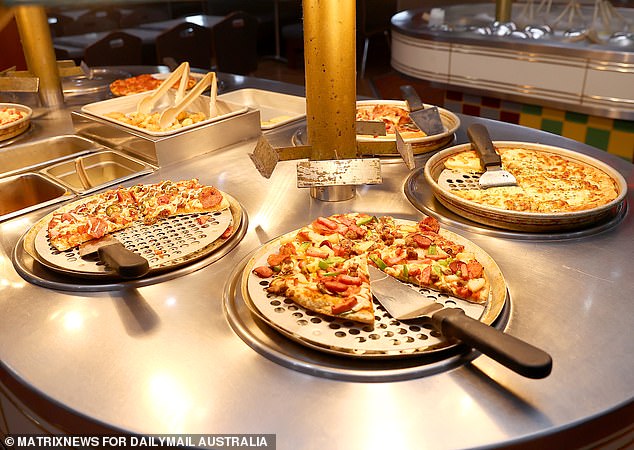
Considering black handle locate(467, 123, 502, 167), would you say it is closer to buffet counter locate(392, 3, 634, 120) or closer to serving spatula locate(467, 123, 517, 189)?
serving spatula locate(467, 123, 517, 189)

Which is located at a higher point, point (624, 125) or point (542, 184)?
point (542, 184)

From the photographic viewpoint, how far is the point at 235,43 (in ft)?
19.2

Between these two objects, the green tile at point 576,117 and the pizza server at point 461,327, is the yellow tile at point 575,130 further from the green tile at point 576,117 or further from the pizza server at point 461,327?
the pizza server at point 461,327

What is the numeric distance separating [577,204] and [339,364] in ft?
2.48

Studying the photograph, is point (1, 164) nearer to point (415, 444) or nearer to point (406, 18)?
point (415, 444)

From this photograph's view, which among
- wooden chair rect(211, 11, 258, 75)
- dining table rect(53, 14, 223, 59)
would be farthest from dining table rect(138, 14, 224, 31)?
wooden chair rect(211, 11, 258, 75)

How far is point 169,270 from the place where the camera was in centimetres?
109

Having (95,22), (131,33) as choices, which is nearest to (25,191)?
(131,33)

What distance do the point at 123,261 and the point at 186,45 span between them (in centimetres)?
449

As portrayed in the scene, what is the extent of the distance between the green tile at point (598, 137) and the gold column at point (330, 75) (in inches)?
82.4

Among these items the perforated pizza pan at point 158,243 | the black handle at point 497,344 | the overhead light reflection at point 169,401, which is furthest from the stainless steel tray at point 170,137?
the black handle at point 497,344

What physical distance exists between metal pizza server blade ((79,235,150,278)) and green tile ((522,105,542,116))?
2.69m

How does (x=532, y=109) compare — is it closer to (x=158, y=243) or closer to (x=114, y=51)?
(x=158, y=243)

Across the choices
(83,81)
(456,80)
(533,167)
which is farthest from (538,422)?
(456,80)
